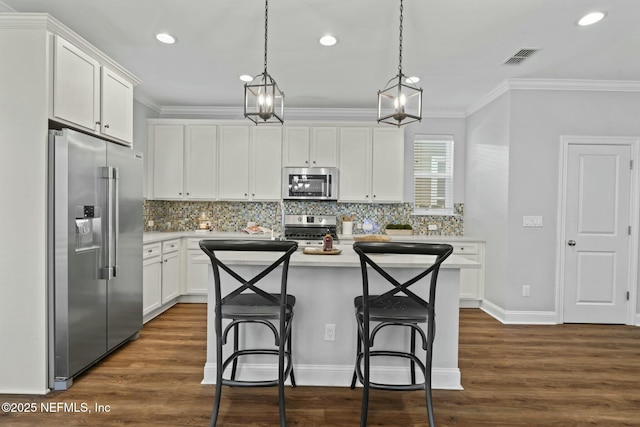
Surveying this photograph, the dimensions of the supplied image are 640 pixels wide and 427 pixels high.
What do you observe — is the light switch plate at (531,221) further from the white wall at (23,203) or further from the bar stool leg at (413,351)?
the white wall at (23,203)

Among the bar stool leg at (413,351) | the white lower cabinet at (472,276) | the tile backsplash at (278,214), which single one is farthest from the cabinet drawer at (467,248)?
the bar stool leg at (413,351)

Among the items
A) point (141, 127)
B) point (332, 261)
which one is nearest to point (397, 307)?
point (332, 261)

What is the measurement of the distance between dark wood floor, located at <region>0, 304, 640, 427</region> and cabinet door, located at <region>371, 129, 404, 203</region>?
2.39 metres

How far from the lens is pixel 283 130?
501 centimetres

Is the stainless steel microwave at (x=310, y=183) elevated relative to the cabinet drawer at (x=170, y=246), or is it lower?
elevated

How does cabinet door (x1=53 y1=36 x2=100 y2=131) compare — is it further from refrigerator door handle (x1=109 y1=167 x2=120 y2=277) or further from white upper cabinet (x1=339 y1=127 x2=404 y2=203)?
white upper cabinet (x1=339 y1=127 x2=404 y2=203)

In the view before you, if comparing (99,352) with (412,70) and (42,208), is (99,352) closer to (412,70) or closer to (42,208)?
(42,208)

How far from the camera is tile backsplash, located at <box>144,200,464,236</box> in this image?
5.30 meters

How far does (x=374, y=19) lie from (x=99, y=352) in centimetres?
335

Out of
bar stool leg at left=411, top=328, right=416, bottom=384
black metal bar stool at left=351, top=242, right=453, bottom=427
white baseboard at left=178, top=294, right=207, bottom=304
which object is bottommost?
white baseboard at left=178, top=294, right=207, bottom=304

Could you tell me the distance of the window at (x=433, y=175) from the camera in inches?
211

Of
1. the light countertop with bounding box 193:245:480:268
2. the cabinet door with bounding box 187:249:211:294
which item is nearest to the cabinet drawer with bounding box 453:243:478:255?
the light countertop with bounding box 193:245:480:268

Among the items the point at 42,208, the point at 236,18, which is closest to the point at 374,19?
the point at 236,18

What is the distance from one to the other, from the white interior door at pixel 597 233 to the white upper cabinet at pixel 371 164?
199 centimetres
